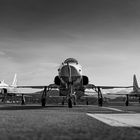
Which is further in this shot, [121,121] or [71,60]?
[71,60]

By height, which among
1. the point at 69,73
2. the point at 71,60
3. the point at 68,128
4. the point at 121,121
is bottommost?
the point at 68,128

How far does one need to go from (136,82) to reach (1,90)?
174ft

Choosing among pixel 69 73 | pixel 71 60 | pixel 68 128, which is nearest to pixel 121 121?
pixel 68 128

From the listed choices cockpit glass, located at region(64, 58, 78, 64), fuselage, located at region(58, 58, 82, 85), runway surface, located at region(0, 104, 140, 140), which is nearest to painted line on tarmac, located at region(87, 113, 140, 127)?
runway surface, located at region(0, 104, 140, 140)

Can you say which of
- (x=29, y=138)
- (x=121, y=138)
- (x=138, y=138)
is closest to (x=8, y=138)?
(x=29, y=138)

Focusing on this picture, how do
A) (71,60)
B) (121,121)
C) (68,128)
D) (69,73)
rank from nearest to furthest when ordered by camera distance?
(68,128)
(121,121)
(69,73)
(71,60)

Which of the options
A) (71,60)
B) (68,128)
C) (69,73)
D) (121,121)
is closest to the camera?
(68,128)

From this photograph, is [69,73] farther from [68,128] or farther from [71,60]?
[68,128]

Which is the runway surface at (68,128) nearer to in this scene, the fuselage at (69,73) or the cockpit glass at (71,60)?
the fuselage at (69,73)

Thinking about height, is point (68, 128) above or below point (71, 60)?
below

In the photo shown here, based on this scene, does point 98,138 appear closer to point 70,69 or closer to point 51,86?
point 70,69

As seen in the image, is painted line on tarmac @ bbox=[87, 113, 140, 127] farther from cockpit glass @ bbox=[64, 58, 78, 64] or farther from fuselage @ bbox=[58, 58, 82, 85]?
cockpit glass @ bbox=[64, 58, 78, 64]

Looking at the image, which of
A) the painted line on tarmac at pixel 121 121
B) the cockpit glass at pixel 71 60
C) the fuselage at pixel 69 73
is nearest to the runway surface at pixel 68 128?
the painted line on tarmac at pixel 121 121

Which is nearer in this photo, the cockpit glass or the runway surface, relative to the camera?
the runway surface
